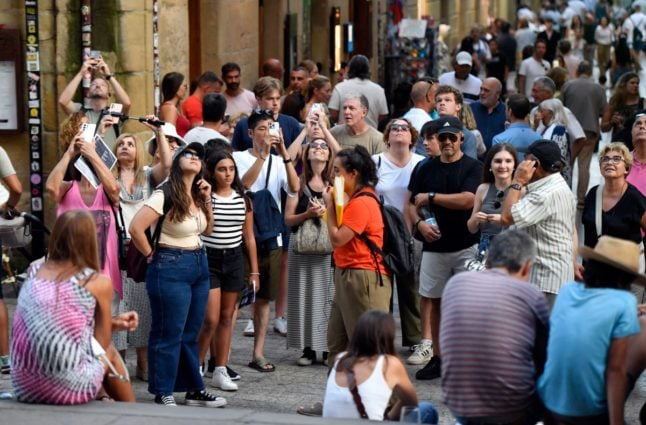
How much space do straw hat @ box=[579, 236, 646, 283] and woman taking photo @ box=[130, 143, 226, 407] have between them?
275 centimetres

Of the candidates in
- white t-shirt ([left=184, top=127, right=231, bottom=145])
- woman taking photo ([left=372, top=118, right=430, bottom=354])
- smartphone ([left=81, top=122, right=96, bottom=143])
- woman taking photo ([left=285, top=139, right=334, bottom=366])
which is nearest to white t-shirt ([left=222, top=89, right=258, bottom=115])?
white t-shirt ([left=184, top=127, right=231, bottom=145])

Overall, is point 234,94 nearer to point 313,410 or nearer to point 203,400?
point 203,400

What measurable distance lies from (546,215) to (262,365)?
2.39m

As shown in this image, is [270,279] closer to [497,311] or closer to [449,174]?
[449,174]

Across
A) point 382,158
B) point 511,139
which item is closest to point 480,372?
point 382,158

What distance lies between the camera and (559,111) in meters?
14.4

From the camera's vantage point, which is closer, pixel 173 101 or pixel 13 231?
pixel 13 231

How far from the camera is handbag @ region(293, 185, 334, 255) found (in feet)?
34.7

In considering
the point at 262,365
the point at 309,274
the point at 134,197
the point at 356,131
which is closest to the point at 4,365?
the point at 134,197

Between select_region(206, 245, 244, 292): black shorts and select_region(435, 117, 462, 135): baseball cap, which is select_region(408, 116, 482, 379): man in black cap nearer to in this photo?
select_region(435, 117, 462, 135): baseball cap

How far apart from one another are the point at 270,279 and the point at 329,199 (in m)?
1.58

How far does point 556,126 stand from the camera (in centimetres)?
1395

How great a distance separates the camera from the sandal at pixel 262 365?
10492 millimetres

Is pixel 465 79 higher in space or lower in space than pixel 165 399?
higher
